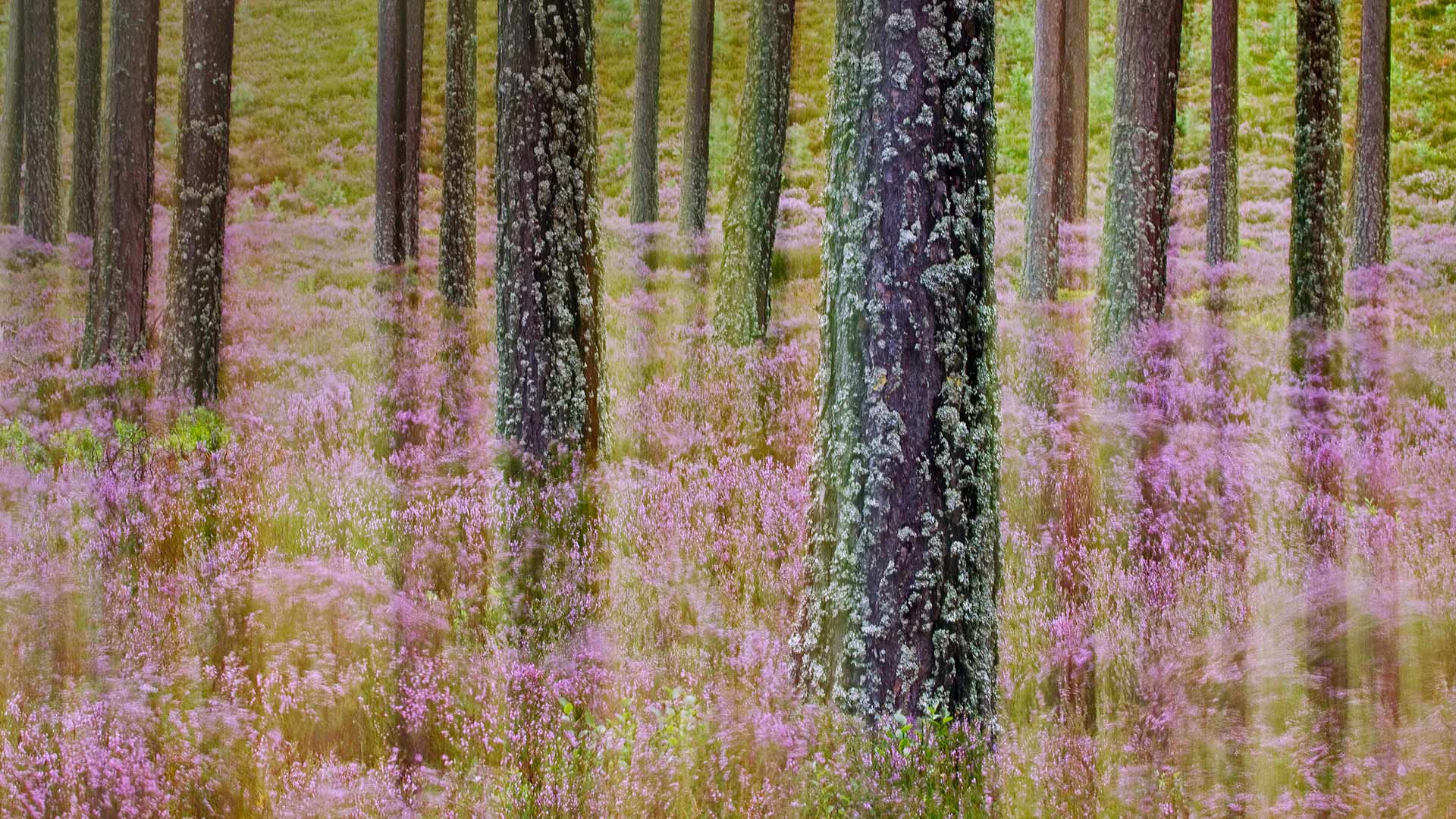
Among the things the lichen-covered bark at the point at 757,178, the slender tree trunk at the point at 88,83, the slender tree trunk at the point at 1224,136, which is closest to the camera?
the lichen-covered bark at the point at 757,178

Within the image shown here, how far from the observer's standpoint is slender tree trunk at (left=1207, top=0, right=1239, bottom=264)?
53.4 feet

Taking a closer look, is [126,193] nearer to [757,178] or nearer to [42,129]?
[757,178]

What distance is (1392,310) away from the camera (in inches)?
567

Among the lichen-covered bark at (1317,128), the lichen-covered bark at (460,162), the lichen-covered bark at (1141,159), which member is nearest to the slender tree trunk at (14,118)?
the lichen-covered bark at (460,162)

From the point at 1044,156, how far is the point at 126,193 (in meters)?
13.0

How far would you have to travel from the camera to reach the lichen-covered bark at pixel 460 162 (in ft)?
52.5

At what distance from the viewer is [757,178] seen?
39.7 feet

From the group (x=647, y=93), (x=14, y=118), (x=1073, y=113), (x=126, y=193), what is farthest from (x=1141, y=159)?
(x=14, y=118)

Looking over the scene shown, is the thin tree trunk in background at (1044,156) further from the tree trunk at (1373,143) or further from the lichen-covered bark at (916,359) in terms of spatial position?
the lichen-covered bark at (916,359)

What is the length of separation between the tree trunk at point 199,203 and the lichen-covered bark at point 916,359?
8112 mm

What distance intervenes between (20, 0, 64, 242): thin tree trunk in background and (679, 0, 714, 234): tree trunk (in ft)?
41.7

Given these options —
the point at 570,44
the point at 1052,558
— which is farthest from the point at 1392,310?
the point at 570,44

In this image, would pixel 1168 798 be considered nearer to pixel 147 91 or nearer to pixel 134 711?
pixel 134 711

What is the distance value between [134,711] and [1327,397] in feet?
33.5
